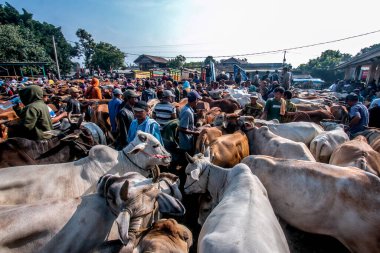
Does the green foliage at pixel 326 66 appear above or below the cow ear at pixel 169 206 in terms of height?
above

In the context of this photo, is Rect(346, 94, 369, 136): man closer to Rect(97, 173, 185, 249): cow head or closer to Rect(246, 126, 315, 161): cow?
Rect(246, 126, 315, 161): cow

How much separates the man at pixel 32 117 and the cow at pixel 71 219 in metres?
2.26

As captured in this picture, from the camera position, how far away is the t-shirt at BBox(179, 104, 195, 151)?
16.9ft

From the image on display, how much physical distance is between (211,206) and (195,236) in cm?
72

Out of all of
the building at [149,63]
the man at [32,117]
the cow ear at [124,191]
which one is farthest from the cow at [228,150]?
the building at [149,63]

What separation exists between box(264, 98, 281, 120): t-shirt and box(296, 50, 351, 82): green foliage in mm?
44406

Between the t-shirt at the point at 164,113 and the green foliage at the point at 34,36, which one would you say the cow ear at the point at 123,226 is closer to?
the t-shirt at the point at 164,113

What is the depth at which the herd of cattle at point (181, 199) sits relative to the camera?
1.96 metres

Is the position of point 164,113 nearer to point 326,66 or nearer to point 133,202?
point 133,202

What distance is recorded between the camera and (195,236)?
13.2 feet

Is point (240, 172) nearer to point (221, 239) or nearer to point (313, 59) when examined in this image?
point (221, 239)

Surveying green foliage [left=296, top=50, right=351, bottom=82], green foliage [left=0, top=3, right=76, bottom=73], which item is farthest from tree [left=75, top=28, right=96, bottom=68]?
green foliage [left=296, top=50, right=351, bottom=82]

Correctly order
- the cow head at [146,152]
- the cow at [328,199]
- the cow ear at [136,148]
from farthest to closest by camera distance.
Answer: the cow head at [146,152]
the cow ear at [136,148]
the cow at [328,199]

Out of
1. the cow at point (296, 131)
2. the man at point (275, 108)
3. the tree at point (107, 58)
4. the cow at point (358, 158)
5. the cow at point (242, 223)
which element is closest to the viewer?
the cow at point (242, 223)
